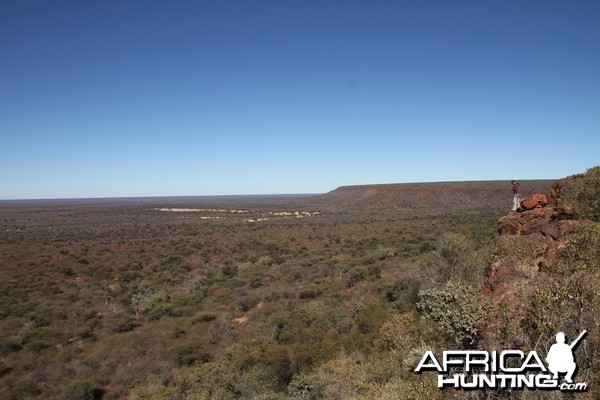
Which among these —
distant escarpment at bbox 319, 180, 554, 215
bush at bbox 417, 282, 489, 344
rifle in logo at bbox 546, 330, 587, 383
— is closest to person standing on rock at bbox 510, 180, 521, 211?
bush at bbox 417, 282, 489, 344

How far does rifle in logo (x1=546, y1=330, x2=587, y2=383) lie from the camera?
17.8 ft

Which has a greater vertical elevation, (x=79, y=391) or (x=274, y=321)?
(x=274, y=321)

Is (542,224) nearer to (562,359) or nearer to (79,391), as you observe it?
(562,359)

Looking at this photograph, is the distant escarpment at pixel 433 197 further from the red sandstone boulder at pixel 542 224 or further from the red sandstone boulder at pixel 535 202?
the red sandstone boulder at pixel 542 224

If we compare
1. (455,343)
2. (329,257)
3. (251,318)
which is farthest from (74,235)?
(455,343)

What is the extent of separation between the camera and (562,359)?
5.44 meters

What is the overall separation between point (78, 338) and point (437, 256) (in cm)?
1898

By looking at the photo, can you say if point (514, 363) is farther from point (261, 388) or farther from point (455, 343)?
point (261, 388)

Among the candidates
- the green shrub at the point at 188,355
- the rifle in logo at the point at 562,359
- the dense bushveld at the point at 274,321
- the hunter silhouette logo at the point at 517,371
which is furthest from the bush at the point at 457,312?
the green shrub at the point at 188,355

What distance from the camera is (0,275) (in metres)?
29.9

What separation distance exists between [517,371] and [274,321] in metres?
12.7

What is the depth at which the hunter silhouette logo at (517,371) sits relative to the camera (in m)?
5.45

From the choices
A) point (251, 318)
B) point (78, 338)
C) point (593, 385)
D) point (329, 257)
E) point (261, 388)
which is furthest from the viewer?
point (329, 257)

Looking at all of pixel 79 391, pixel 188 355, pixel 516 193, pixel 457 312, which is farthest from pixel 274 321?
pixel 516 193
